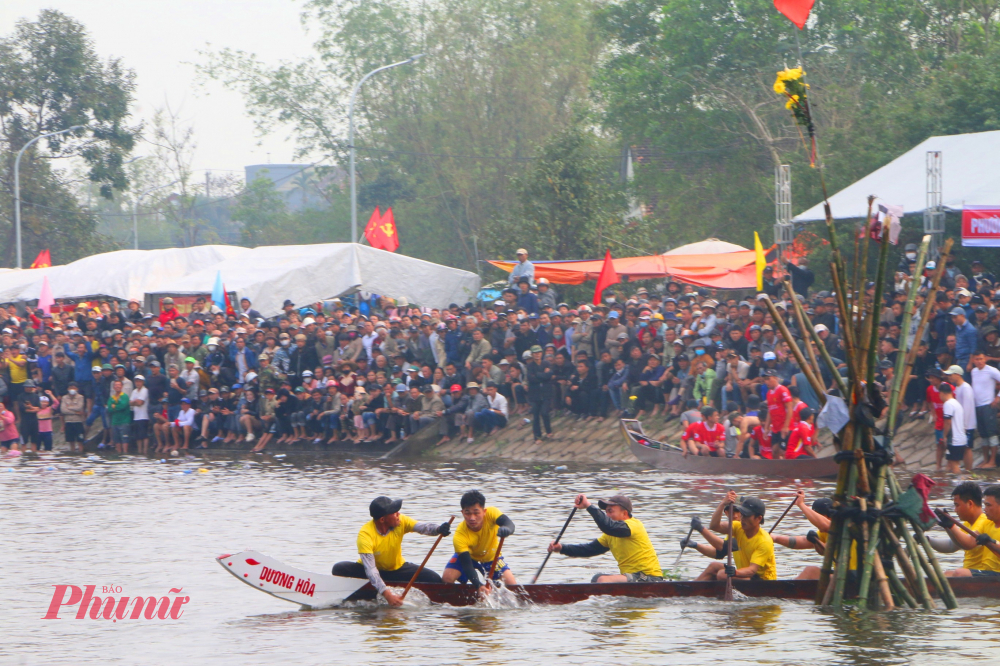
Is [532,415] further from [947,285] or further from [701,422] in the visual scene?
[947,285]

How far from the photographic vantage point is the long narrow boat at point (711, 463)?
18672 mm

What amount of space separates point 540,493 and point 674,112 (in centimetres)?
2327

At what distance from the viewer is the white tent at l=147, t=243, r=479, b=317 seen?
2991cm

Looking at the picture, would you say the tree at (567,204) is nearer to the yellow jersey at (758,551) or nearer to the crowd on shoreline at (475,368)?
the crowd on shoreline at (475,368)

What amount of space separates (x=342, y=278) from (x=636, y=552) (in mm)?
18987

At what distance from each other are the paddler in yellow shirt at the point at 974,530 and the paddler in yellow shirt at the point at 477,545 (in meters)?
4.06

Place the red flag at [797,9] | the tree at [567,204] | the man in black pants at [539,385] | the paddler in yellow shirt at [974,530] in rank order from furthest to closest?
the tree at [567,204] < the man in black pants at [539,385] < the paddler in yellow shirt at [974,530] < the red flag at [797,9]

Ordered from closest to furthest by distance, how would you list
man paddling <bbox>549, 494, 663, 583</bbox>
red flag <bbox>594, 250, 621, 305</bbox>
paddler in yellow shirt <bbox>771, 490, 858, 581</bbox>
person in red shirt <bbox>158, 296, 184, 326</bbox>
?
paddler in yellow shirt <bbox>771, 490, 858, 581</bbox> → man paddling <bbox>549, 494, 663, 583</bbox> → red flag <bbox>594, 250, 621, 305</bbox> → person in red shirt <bbox>158, 296, 184, 326</bbox>

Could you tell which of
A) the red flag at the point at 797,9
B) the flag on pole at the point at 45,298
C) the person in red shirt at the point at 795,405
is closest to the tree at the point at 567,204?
the person in red shirt at the point at 795,405

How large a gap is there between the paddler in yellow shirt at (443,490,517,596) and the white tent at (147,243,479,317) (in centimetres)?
1795

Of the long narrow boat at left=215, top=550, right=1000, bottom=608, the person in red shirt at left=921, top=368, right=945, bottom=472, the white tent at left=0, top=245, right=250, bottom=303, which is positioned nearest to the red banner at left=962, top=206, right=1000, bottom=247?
the person in red shirt at left=921, top=368, right=945, bottom=472

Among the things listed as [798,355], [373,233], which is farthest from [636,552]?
[373,233]

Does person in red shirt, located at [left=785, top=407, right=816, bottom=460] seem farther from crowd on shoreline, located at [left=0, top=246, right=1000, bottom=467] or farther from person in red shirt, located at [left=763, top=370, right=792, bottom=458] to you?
person in red shirt, located at [left=763, top=370, right=792, bottom=458]

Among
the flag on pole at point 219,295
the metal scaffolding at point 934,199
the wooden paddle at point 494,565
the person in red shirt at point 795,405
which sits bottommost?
the wooden paddle at point 494,565
